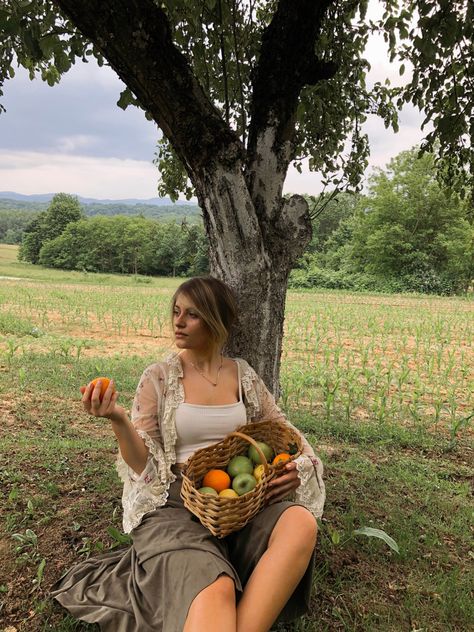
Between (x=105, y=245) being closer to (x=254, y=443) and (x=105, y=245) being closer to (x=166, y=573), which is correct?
(x=254, y=443)

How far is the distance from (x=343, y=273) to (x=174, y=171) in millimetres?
32012

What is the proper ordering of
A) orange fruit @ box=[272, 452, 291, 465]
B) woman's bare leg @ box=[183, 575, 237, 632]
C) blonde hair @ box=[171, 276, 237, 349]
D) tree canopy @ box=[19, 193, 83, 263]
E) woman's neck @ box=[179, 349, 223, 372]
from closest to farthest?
woman's bare leg @ box=[183, 575, 237, 632]
orange fruit @ box=[272, 452, 291, 465]
blonde hair @ box=[171, 276, 237, 349]
woman's neck @ box=[179, 349, 223, 372]
tree canopy @ box=[19, 193, 83, 263]

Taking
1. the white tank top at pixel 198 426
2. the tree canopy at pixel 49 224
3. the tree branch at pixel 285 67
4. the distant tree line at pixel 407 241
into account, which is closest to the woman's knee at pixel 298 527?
the white tank top at pixel 198 426

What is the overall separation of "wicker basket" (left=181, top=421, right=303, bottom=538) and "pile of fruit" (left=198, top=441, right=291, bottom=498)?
0.03 m

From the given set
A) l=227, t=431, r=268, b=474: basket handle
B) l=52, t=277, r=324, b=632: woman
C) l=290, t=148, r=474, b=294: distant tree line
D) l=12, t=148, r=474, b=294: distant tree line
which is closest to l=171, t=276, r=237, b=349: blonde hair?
l=52, t=277, r=324, b=632: woman

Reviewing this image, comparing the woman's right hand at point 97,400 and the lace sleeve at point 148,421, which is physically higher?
the woman's right hand at point 97,400

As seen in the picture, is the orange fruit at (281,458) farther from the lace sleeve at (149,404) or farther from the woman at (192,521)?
the lace sleeve at (149,404)

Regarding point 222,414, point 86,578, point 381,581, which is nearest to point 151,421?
point 222,414

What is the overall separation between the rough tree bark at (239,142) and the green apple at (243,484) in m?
0.80

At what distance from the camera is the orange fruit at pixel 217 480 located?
1935 mm

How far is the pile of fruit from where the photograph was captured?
1910 millimetres

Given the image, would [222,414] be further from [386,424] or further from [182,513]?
[386,424]

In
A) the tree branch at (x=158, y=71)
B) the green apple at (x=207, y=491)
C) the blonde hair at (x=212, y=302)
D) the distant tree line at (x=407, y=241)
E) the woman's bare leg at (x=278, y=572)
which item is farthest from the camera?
the distant tree line at (x=407, y=241)

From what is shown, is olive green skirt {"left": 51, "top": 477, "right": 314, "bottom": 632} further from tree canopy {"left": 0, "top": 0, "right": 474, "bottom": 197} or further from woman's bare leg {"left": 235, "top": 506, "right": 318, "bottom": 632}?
tree canopy {"left": 0, "top": 0, "right": 474, "bottom": 197}
